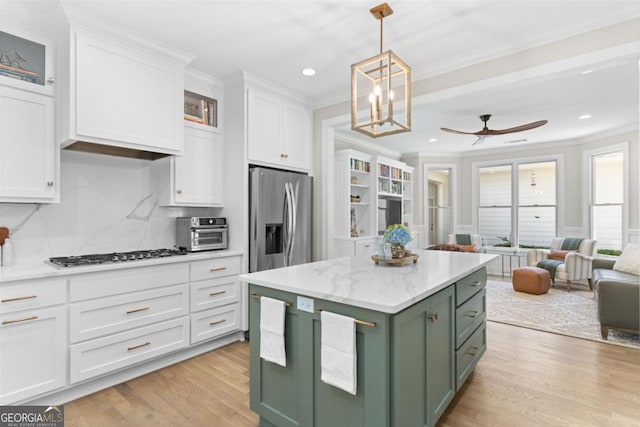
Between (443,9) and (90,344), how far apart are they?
3498mm

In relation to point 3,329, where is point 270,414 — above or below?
below

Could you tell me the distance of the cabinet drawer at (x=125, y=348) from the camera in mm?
2357

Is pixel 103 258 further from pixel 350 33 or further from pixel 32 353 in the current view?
pixel 350 33

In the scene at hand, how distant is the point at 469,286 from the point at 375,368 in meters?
1.18

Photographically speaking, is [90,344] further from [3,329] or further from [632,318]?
[632,318]

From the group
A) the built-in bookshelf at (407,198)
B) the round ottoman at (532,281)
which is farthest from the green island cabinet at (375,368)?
the built-in bookshelf at (407,198)

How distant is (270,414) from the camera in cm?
187

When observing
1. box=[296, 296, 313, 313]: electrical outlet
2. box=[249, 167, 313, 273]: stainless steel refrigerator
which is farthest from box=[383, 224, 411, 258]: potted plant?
box=[249, 167, 313, 273]: stainless steel refrigerator

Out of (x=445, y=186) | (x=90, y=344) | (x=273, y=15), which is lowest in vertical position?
(x=90, y=344)

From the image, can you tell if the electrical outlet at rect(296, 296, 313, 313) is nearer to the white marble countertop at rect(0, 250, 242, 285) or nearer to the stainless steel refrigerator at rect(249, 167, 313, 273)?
the white marble countertop at rect(0, 250, 242, 285)

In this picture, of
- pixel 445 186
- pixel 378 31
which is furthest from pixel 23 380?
pixel 445 186

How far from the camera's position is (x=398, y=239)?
234 centimetres

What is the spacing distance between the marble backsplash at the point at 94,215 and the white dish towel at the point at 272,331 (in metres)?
1.99

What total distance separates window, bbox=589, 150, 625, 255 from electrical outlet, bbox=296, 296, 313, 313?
6544 millimetres
